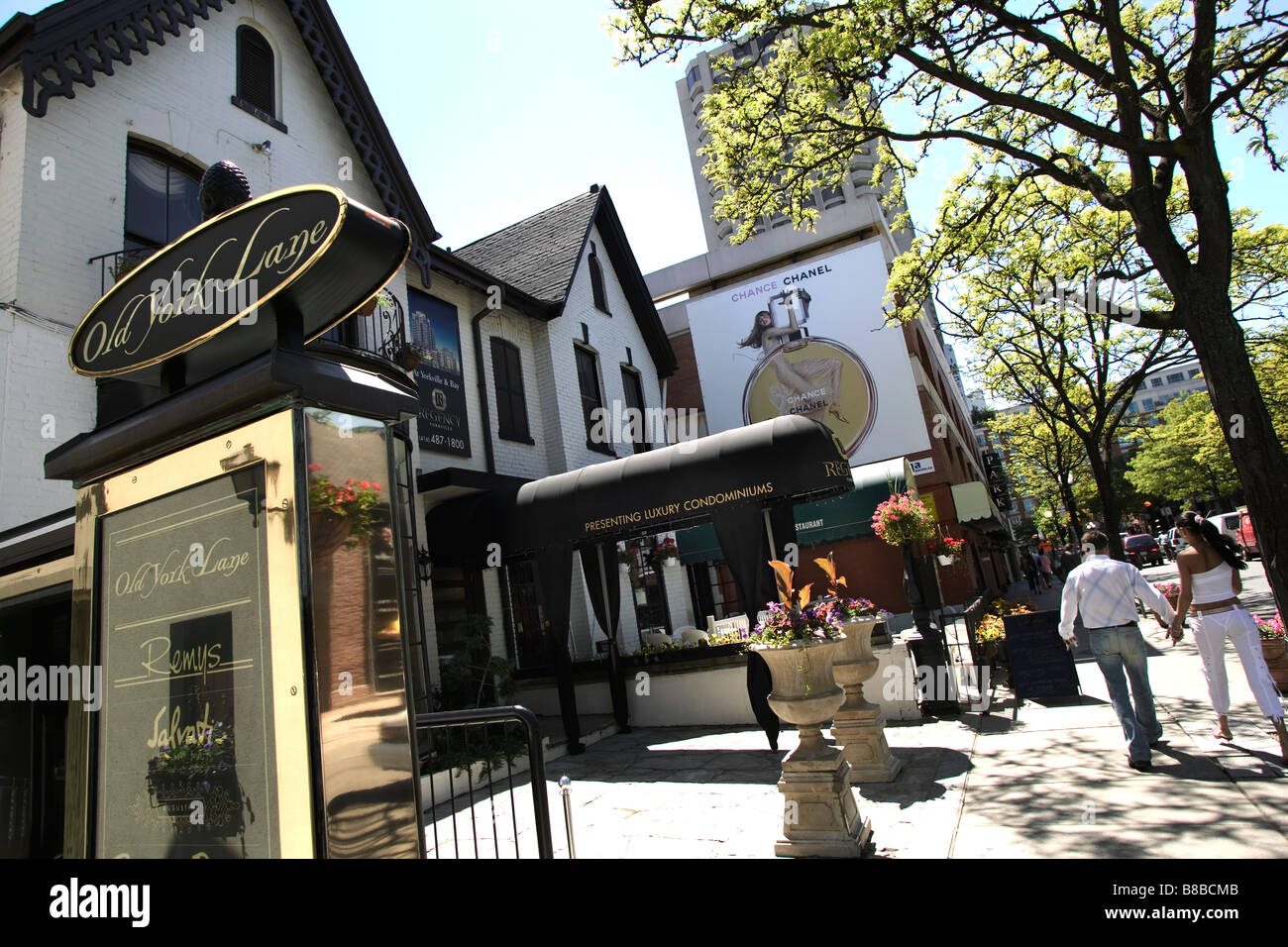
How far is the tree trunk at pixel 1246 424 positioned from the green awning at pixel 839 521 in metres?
11.6

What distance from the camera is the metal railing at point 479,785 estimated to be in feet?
10.4

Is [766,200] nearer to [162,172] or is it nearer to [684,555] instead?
[162,172]

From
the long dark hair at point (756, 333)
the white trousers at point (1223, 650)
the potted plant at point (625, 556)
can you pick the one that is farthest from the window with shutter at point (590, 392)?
the long dark hair at point (756, 333)

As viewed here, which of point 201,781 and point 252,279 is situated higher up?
point 252,279

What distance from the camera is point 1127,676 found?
21.5ft

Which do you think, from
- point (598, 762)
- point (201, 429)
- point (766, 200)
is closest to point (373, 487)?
point (201, 429)

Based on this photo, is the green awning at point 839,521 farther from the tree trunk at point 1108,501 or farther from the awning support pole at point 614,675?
the awning support pole at point 614,675

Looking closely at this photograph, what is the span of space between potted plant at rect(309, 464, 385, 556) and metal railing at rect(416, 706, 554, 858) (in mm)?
985

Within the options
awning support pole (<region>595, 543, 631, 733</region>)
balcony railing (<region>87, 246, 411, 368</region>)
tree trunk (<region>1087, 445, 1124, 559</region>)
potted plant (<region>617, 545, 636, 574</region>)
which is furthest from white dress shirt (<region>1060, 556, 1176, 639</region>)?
tree trunk (<region>1087, 445, 1124, 559</region>)

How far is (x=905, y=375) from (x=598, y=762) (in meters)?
23.0

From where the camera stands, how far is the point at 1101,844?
4637mm

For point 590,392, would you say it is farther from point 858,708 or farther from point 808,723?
point 808,723

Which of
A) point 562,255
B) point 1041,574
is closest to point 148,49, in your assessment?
point 562,255

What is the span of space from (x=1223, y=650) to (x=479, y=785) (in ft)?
25.9
